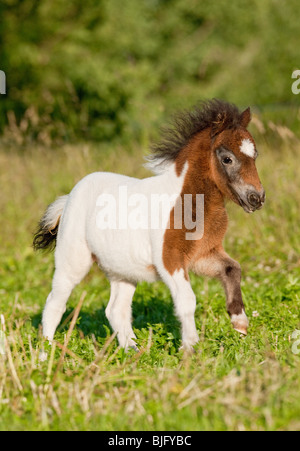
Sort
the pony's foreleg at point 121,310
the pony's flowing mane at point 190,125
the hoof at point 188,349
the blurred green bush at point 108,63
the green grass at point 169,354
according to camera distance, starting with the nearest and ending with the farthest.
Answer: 1. the green grass at point 169,354
2. the hoof at point 188,349
3. the pony's flowing mane at point 190,125
4. the pony's foreleg at point 121,310
5. the blurred green bush at point 108,63

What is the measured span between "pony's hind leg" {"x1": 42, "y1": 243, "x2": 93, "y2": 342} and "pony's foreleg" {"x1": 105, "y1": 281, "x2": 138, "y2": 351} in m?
0.38

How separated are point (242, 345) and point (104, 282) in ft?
11.3

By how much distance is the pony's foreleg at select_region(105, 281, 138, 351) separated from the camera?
5.35 m

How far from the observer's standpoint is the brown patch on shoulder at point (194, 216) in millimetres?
4547

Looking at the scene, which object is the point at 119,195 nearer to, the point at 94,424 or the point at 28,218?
the point at 94,424

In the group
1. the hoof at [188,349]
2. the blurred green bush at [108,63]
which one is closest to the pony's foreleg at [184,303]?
the hoof at [188,349]

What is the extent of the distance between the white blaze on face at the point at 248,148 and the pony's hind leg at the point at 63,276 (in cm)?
151

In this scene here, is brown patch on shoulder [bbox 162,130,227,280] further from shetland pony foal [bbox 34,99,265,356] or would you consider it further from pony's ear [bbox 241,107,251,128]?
pony's ear [bbox 241,107,251,128]

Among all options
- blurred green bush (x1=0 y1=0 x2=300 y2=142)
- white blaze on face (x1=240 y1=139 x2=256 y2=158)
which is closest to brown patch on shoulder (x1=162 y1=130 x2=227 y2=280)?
white blaze on face (x1=240 y1=139 x2=256 y2=158)

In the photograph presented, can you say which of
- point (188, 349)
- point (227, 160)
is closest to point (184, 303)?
point (188, 349)

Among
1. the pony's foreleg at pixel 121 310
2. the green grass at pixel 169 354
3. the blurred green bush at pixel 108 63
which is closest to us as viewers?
the green grass at pixel 169 354

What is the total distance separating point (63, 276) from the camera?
17.2 feet

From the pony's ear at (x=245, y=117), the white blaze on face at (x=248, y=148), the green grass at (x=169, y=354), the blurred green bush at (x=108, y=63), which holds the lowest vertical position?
the green grass at (x=169, y=354)

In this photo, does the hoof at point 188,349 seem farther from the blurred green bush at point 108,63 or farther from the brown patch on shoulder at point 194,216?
the blurred green bush at point 108,63
